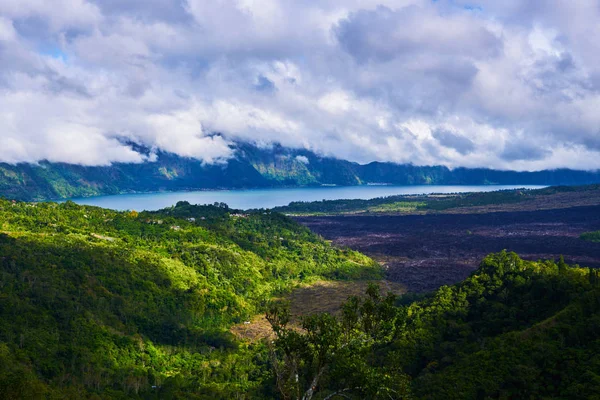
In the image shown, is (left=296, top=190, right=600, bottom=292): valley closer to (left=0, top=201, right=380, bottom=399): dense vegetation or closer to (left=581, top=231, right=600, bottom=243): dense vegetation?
(left=581, top=231, right=600, bottom=243): dense vegetation

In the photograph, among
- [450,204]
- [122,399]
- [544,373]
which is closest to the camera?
[544,373]

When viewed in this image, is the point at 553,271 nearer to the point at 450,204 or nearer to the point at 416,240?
the point at 416,240

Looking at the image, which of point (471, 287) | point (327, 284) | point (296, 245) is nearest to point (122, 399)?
point (471, 287)

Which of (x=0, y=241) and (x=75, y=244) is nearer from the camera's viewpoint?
(x=0, y=241)

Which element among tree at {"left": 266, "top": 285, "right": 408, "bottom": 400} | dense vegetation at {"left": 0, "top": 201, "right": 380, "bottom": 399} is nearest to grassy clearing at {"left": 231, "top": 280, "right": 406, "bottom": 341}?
dense vegetation at {"left": 0, "top": 201, "right": 380, "bottom": 399}

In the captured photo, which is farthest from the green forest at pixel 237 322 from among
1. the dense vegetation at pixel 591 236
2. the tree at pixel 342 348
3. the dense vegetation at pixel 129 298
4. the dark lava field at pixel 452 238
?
the dense vegetation at pixel 591 236
